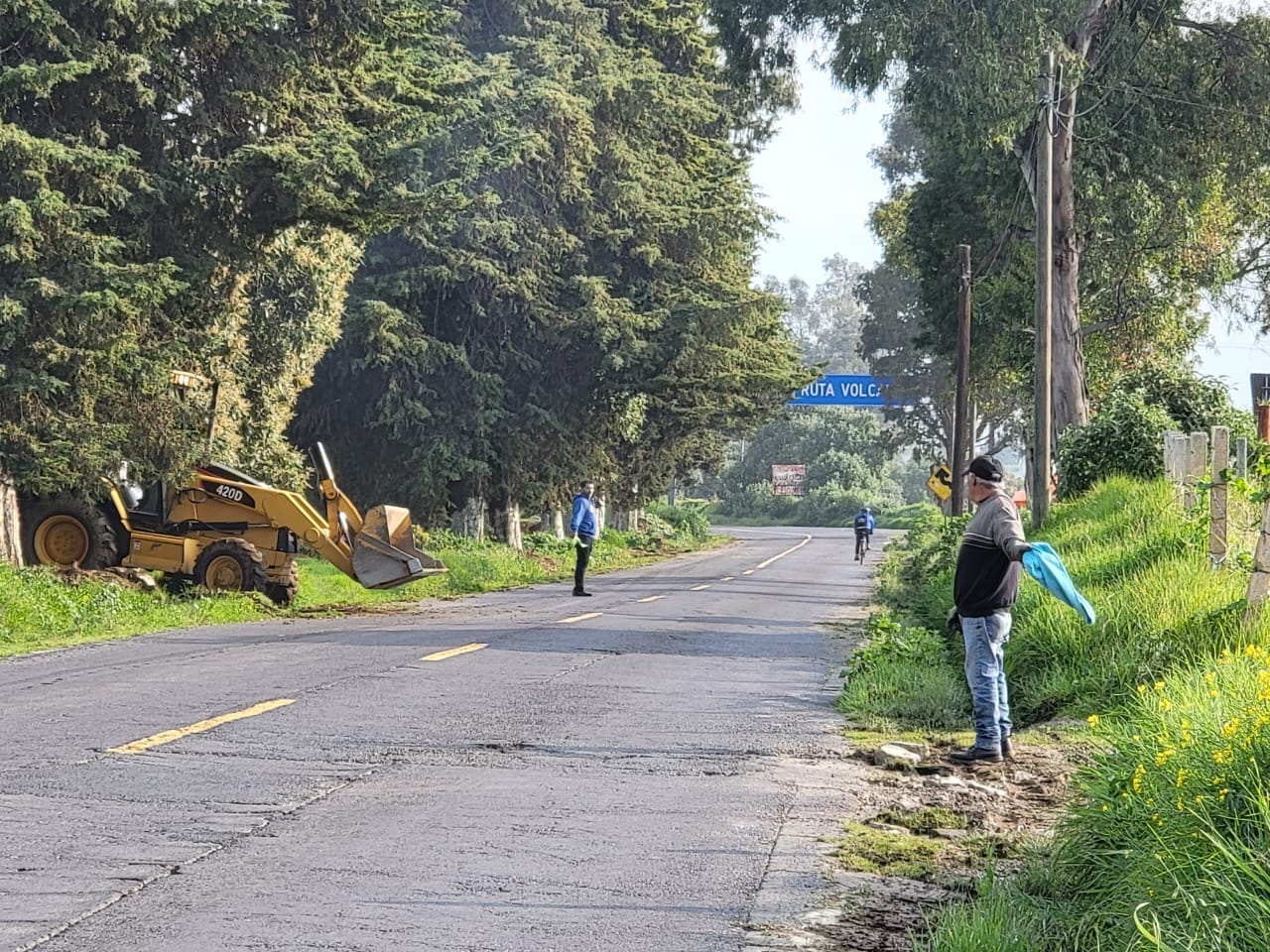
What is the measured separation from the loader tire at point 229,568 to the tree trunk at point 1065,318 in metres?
15.4

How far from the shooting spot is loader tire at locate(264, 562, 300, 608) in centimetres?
2252

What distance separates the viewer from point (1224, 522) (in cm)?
1392

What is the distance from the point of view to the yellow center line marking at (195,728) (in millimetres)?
9305

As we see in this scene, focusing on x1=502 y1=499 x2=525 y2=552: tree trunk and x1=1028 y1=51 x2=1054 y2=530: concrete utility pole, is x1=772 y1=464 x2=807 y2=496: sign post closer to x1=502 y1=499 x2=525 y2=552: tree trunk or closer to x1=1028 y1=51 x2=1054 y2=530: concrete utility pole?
x1=502 y1=499 x2=525 y2=552: tree trunk

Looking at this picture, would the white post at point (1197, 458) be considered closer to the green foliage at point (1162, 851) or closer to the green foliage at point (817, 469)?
the green foliage at point (1162, 851)

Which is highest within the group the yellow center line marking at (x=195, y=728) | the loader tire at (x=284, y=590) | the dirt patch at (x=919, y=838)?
the loader tire at (x=284, y=590)

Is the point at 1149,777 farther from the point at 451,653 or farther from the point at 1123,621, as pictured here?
the point at 451,653

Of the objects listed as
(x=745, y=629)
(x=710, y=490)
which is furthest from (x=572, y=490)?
(x=710, y=490)

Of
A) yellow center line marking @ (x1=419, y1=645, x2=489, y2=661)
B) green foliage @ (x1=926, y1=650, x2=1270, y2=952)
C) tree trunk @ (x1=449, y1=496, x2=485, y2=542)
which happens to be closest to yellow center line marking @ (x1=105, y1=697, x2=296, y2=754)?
yellow center line marking @ (x1=419, y1=645, x2=489, y2=661)

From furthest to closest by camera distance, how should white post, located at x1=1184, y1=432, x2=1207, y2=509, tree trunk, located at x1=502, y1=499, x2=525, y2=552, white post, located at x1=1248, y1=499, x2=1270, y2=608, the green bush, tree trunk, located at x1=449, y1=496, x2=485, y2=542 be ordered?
the green bush
tree trunk, located at x1=502, y1=499, x2=525, y2=552
tree trunk, located at x1=449, y1=496, x2=485, y2=542
white post, located at x1=1184, y1=432, x2=1207, y2=509
white post, located at x1=1248, y1=499, x2=1270, y2=608

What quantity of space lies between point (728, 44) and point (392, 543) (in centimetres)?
1335

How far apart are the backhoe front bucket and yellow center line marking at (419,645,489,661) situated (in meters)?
6.27

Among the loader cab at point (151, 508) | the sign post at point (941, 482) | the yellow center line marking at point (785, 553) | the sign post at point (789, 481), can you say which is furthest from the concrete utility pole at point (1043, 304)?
the sign post at point (789, 481)

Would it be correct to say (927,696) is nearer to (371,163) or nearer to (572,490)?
(371,163)
